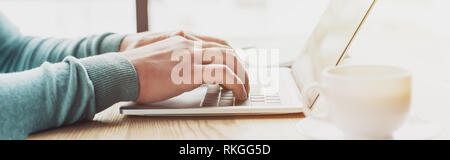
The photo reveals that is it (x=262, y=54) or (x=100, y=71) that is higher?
(x=100, y=71)

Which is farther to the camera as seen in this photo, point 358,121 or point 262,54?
point 262,54

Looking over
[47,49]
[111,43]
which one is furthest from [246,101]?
[47,49]

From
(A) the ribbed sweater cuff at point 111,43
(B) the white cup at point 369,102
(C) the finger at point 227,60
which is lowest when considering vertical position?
(A) the ribbed sweater cuff at point 111,43

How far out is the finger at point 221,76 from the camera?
2.05 ft

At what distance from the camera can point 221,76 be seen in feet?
2.06

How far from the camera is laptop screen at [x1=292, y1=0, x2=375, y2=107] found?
1.81ft

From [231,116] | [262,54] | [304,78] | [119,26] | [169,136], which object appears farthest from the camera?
[119,26]

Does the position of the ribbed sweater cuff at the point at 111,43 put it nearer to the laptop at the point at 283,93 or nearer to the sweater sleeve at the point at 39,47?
the sweater sleeve at the point at 39,47

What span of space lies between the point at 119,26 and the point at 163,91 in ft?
4.36

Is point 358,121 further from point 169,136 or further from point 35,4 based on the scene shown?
point 35,4

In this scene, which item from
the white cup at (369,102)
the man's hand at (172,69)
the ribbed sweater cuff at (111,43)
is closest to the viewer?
the white cup at (369,102)

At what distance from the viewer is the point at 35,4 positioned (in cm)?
194

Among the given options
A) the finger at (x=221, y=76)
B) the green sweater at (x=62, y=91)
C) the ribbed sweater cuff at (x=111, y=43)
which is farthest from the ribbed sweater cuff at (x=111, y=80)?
the ribbed sweater cuff at (x=111, y=43)
